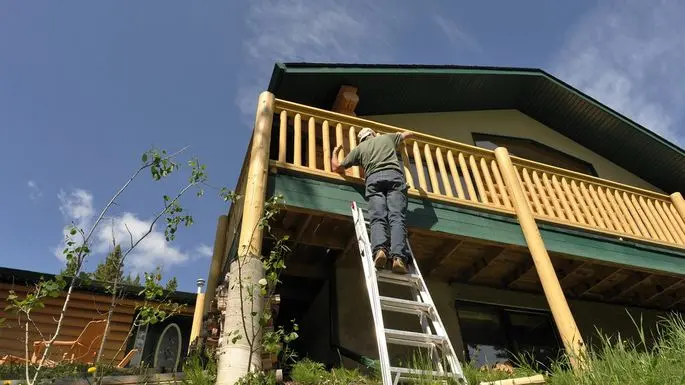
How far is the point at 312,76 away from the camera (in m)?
7.10

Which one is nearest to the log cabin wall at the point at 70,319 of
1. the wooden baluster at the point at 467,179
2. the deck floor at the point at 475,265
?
the deck floor at the point at 475,265

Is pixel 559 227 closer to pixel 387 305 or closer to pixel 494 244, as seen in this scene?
pixel 494 244

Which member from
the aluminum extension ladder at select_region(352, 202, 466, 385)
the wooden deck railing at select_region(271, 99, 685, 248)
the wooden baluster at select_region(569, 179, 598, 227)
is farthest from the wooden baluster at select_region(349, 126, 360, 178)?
the wooden baluster at select_region(569, 179, 598, 227)

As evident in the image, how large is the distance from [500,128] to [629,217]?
3770 millimetres

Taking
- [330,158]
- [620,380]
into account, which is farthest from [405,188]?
[620,380]

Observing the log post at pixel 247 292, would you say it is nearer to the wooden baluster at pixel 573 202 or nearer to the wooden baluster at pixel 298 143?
the wooden baluster at pixel 298 143

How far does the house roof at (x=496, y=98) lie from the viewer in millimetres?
7367

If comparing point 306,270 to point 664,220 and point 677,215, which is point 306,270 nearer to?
point 664,220

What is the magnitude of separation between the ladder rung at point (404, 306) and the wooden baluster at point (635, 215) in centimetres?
465

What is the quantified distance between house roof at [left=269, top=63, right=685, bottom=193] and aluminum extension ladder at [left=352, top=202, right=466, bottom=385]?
3.50m

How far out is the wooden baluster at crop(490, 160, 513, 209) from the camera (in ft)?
19.7

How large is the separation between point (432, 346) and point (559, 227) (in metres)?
3.35

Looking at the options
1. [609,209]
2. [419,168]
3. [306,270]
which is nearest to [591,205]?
[609,209]

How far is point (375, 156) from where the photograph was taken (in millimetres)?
4926
